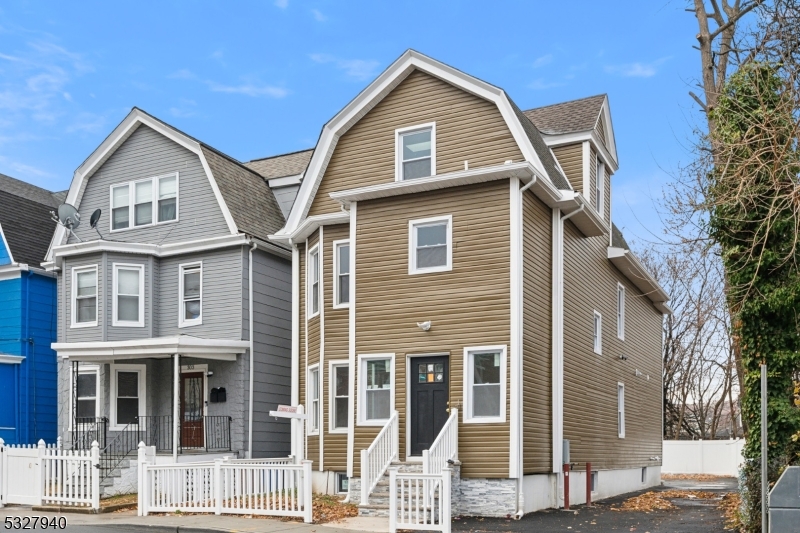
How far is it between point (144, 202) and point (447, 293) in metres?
11.2

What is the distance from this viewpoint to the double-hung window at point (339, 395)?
20766 millimetres

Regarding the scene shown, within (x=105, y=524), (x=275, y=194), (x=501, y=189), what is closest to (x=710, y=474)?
(x=275, y=194)

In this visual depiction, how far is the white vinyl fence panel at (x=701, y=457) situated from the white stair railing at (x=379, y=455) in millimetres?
26098

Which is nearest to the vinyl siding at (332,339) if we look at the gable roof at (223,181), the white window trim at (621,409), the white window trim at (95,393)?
the gable roof at (223,181)

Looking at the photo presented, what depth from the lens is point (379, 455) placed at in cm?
1797

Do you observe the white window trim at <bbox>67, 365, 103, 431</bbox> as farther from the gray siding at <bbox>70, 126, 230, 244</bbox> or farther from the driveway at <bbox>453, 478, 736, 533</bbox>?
the driveway at <bbox>453, 478, 736, 533</bbox>

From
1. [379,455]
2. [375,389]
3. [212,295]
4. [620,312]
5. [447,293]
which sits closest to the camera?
[379,455]

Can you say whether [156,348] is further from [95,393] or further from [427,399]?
[427,399]

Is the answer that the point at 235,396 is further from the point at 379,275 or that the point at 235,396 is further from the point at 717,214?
the point at 717,214

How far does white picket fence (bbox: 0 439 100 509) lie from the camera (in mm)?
18438

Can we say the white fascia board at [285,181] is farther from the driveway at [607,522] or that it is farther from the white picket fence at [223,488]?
the driveway at [607,522]

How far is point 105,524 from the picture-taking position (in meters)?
16.1

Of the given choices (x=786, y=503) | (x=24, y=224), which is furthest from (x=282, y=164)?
(x=786, y=503)

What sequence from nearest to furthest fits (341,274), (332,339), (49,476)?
1. (49,476)
2. (332,339)
3. (341,274)
